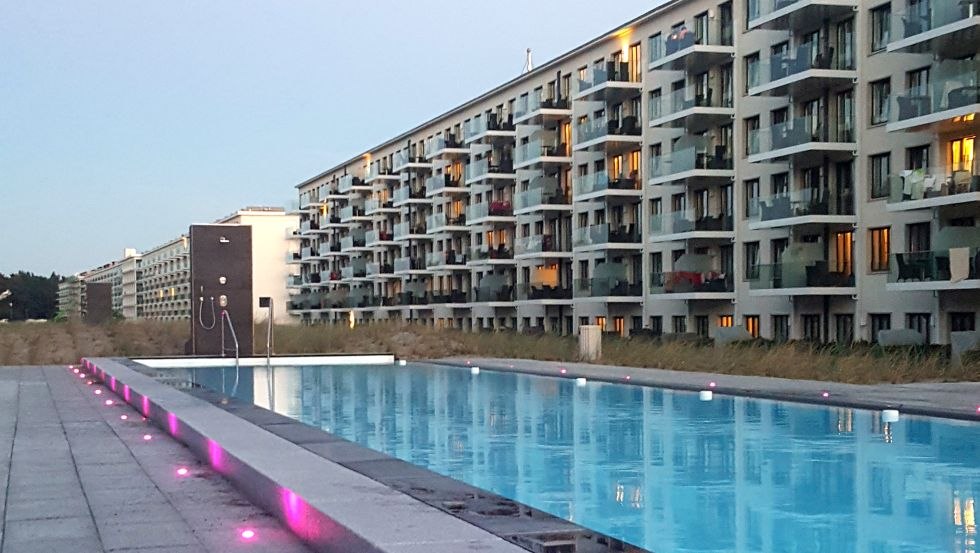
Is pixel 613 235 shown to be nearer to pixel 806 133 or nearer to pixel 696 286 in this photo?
pixel 696 286

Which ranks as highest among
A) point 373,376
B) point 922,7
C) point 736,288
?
point 922,7

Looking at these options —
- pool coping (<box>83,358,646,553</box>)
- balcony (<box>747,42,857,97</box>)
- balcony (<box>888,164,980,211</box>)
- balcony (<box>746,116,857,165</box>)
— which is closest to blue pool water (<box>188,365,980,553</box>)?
pool coping (<box>83,358,646,553</box>)

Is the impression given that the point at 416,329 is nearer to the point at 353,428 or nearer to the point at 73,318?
the point at 73,318

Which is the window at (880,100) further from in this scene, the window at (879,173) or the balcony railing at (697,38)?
the balcony railing at (697,38)

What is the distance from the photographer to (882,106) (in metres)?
32.7

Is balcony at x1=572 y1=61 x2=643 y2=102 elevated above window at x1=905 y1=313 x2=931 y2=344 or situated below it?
above

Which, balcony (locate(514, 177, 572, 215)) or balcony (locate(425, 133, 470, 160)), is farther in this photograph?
balcony (locate(425, 133, 470, 160))

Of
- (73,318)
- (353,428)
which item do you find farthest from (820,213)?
(73,318)

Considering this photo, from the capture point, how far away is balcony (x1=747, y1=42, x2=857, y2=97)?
3309 cm

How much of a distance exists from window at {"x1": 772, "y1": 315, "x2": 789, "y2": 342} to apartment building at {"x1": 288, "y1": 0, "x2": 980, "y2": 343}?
75mm

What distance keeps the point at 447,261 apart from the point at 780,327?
3039cm

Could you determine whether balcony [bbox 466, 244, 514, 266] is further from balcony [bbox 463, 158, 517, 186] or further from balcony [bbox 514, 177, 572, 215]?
balcony [bbox 514, 177, 572, 215]

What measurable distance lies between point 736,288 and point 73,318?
2469 cm

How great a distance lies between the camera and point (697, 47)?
39.0 m
